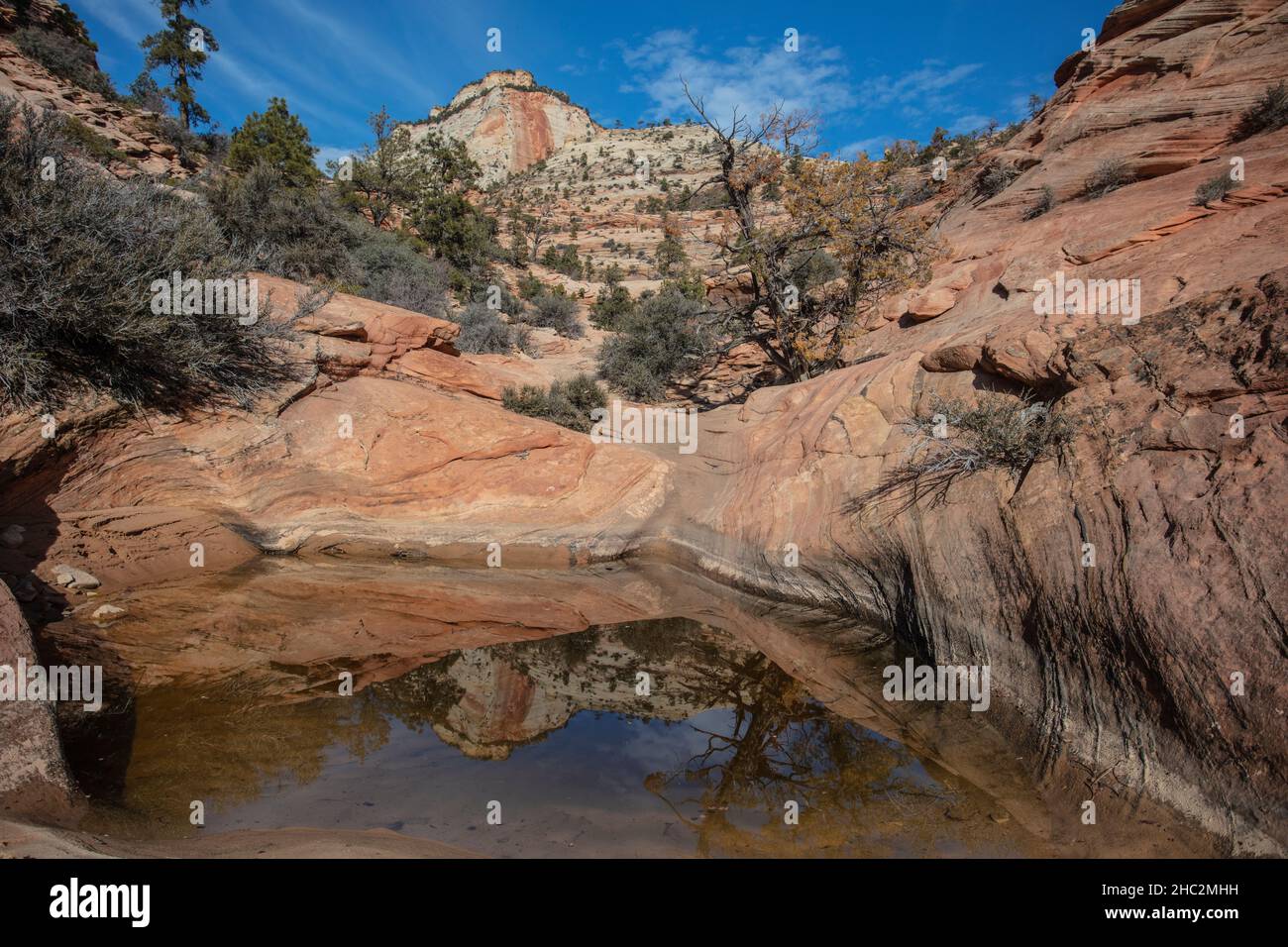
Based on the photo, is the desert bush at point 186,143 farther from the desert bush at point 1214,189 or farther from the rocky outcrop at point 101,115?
the desert bush at point 1214,189

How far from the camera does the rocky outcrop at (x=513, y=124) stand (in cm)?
7162

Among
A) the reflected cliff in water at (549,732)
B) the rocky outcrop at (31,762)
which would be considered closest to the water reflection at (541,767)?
the reflected cliff in water at (549,732)

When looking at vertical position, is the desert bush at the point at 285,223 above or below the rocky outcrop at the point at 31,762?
above

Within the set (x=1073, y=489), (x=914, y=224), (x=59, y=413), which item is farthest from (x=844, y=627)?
(x=914, y=224)

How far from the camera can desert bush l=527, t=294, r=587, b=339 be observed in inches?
895

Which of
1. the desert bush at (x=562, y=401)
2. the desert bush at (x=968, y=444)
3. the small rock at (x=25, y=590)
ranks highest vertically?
the desert bush at (x=562, y=401)

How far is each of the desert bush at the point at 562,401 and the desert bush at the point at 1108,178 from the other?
33.3 feet

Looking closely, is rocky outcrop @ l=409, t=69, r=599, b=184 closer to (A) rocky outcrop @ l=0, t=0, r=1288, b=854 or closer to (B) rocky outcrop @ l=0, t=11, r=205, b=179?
(B) rocky outcrop @ l=0, t=11, r=205, b=179

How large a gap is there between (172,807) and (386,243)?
66.4 ft

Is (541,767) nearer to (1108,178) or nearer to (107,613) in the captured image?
(107,613)

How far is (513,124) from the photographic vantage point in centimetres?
7269

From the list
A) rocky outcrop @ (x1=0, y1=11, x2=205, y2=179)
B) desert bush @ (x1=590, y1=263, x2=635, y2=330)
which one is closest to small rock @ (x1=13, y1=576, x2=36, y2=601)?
rocky outcrop @ (x1=0, y1=11, x2=205, y2=179)

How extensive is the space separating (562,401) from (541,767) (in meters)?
8.57
